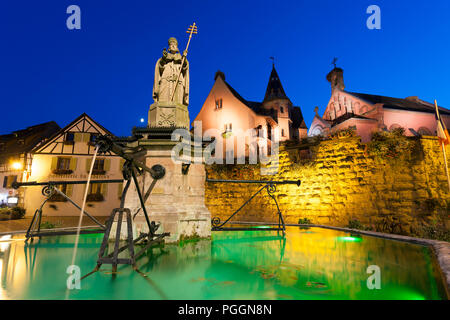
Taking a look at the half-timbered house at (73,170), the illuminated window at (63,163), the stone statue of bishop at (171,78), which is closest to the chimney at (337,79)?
the half-timbered house at (73,170)

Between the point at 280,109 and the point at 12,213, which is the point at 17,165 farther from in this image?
the point at 280,109

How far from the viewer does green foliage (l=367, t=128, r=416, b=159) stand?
9.49 m

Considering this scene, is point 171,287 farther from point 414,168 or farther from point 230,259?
point 414,168

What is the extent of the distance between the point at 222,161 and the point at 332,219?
718 cm

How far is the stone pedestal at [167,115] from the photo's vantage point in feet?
16.5

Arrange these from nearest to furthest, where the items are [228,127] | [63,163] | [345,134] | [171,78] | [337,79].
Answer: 1. [171,78]
2. [345,134]
3. [63,163]
4. [228,127]
5. [337,79]

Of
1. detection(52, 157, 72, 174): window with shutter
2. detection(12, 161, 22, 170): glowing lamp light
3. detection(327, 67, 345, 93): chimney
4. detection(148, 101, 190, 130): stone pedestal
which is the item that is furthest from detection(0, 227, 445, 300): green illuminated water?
detection(327, 67, 345, 93): chimney

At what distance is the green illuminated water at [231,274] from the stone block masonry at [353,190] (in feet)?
21.0

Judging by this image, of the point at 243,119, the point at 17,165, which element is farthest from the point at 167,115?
the point at 17,165

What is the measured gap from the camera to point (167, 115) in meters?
5.07

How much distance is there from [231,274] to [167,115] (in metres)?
3.77

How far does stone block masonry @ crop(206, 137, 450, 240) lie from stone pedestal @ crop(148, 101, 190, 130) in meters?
7.76

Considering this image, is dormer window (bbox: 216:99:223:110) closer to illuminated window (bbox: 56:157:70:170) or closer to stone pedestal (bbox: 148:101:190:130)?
illuminated window (bbox: 56:157:70:170)

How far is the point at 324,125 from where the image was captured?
27.5m
